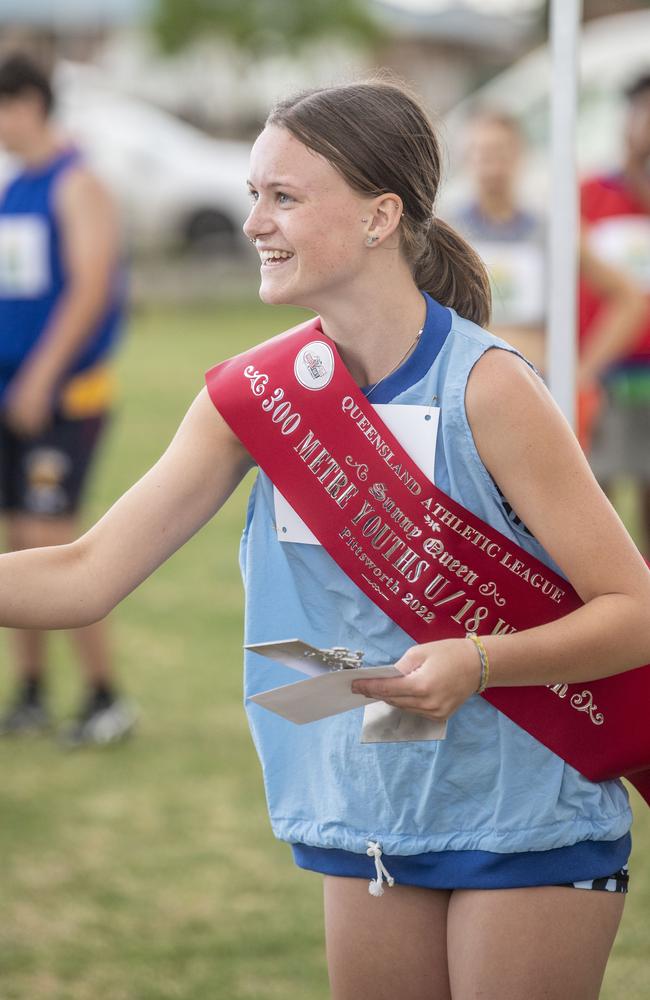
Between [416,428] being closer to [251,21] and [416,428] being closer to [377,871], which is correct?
[377,871]

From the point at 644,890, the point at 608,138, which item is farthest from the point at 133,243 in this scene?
the point at 644,890

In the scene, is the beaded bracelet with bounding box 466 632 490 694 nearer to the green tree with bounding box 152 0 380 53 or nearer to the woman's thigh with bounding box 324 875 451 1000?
the woman's thigh with bounding box 324 875 451 1000

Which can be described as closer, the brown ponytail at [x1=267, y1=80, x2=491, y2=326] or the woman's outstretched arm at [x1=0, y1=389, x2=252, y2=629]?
the brown ponytail at [x1=267, y1=80, x2=491, y2=326]

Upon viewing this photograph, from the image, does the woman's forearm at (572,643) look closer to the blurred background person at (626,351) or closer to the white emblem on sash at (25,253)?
the white emblem on sash at (25,253)

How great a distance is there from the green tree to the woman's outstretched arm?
2686cm

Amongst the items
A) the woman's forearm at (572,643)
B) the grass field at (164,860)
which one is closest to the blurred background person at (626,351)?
the grass field at (164,860)

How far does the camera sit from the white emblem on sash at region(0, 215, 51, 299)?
16.9 ft

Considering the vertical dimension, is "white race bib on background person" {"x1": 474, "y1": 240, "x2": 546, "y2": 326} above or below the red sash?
above

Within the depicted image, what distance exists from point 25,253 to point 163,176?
46.0ft

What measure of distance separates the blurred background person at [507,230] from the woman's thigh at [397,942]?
389 centimetres

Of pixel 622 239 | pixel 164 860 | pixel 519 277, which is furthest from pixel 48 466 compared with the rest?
pixel 622 239

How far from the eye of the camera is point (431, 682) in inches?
71.8

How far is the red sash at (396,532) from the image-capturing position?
2.00 metres

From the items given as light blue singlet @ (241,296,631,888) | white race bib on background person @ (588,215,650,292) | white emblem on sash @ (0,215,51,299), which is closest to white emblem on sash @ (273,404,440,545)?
light blue singlet @ (241,296,631,888)
